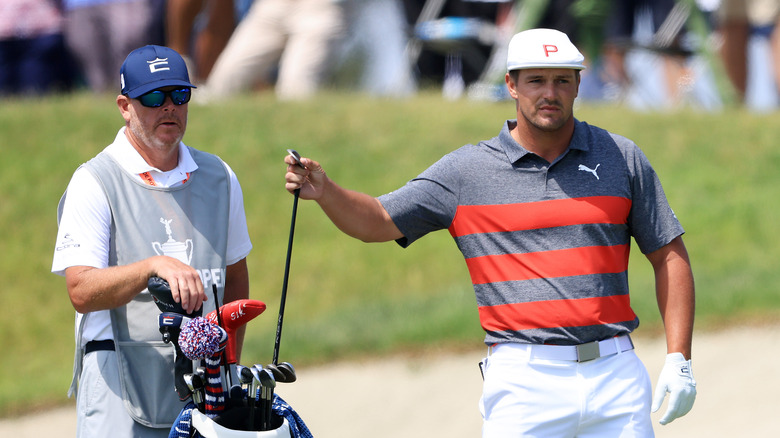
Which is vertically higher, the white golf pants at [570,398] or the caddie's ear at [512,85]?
the caddie's ear at [512,85]

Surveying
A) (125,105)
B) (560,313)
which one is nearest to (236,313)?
(125,105)

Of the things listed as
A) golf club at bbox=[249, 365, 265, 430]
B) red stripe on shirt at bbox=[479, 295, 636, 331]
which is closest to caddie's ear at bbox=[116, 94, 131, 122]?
golf club at bbox=[249, 365, 265, 430]

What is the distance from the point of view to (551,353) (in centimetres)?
362

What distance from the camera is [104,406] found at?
3.36 m

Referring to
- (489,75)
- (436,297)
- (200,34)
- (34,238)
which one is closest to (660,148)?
(489,75)

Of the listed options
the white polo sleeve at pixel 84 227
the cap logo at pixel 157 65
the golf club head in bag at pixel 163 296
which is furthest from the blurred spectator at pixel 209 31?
the golf club head in bag at pixel 163 296

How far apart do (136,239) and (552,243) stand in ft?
4.31

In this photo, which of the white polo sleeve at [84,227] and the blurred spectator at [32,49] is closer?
the white polo sleeve at [84,227]

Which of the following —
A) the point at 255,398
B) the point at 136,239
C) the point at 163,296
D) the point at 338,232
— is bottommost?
the point at 338,232

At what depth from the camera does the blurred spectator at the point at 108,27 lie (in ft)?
38.7

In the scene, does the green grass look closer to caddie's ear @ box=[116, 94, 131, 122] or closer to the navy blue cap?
caddie's ear @ box=[116, 94, 131, 122]

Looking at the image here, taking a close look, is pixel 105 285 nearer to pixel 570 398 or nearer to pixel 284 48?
pixel 570 398

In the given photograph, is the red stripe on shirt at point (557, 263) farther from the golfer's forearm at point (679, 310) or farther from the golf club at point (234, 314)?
the golf club at point (234, 314)

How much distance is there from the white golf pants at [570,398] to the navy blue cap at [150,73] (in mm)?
1372
